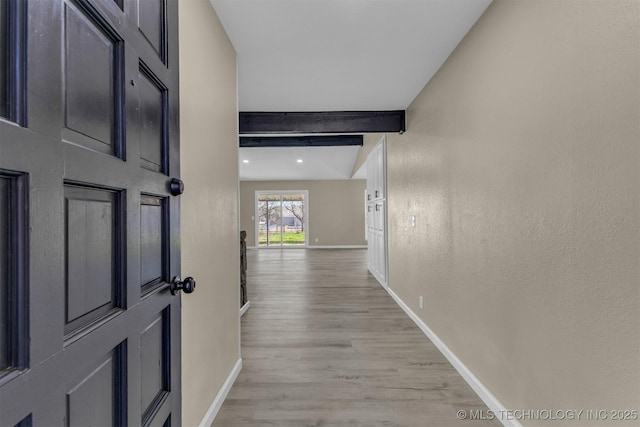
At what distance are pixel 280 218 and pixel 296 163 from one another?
2628 mm

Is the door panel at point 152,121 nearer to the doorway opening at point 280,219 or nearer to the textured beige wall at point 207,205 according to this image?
the textured beige wall at point 207,205

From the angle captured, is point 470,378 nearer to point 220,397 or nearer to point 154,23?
point 220,397

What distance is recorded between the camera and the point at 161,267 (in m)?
0.94

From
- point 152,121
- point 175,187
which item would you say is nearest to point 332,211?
point 175,187

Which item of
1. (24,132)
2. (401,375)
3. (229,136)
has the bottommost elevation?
(401,375)

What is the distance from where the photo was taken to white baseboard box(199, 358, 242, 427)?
160 cm

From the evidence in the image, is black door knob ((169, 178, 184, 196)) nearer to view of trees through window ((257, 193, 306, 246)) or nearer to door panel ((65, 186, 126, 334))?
door panel ((65, 186, 126, 334))

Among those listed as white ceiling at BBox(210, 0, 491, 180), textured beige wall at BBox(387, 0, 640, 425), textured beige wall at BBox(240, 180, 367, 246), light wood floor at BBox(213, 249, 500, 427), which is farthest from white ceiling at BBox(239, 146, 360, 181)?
textured beige wall at BBox(387, 0, 640, 425)

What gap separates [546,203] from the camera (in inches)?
53.2

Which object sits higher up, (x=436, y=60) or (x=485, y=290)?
(x=436, y=60)

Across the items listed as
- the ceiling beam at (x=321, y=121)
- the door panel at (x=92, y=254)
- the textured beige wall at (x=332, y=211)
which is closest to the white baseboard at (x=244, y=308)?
the ceiling beam at (x=321, y=121)

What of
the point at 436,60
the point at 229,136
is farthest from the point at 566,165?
the point at 229,136

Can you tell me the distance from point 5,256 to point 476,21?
2.40 metres

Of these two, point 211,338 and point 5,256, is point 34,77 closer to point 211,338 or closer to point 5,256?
point 5,256
